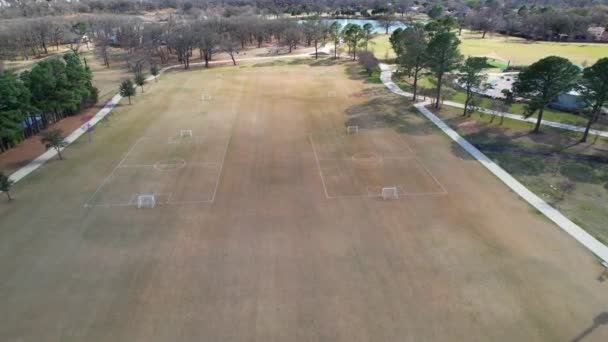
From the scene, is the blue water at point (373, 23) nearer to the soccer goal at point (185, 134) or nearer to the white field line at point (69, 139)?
the white field line at point (69, 139)

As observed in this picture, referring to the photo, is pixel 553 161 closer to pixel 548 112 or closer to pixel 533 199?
pixel 533 199

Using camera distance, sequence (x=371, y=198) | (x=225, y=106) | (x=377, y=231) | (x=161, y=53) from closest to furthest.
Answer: (x=377, y=231) < (x=371, y=198) < (x=225, y=106) < (x=161, y=53)

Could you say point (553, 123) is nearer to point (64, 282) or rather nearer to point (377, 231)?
point (377, 231)

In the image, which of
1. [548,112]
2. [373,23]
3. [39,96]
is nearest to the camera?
[39,96]

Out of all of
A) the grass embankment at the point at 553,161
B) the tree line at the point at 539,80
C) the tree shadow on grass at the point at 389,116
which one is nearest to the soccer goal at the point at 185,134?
the tree shadow on grass at the point at 389,116

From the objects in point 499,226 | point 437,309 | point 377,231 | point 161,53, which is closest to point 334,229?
point 377,231

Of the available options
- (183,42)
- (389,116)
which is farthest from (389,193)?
(183,42)

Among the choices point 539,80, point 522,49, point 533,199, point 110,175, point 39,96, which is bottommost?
point 533,199
